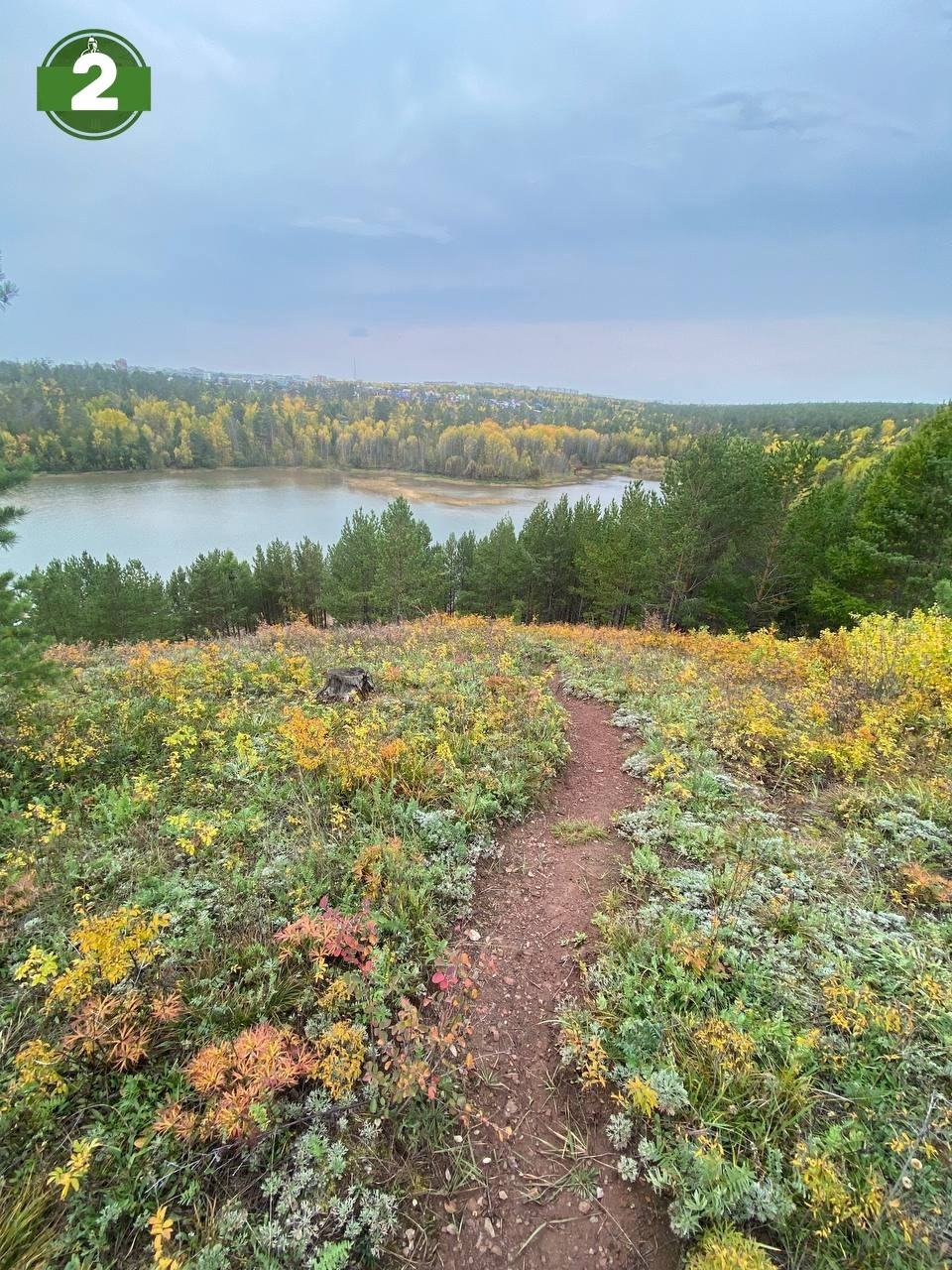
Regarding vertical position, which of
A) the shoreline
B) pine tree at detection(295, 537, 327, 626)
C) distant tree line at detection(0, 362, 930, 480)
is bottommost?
pine tree at detection(295, 537, 327, 626)

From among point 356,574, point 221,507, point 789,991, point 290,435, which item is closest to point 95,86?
point 789,991

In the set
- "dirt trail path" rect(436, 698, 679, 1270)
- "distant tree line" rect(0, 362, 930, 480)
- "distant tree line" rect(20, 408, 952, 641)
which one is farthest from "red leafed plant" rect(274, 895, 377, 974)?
"distant tree line" rect(0, 362, 930, 480)

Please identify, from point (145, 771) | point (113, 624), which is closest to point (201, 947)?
point (145, 771)

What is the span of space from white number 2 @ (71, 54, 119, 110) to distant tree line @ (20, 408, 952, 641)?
770 cm

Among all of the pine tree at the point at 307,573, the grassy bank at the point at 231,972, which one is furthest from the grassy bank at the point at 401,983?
the pine tree at the point at 307,573

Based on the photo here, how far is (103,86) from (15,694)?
9261mm

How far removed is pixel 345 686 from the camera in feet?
26.2

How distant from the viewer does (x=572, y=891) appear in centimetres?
471

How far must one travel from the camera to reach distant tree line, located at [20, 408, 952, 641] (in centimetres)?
1673

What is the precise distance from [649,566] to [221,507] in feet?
191

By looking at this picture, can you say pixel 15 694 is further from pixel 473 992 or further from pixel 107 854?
pixel 473 992

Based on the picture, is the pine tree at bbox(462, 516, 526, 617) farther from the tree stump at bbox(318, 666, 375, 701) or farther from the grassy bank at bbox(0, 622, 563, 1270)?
the grassy bank at bbox(0, 622, 563, 1270)

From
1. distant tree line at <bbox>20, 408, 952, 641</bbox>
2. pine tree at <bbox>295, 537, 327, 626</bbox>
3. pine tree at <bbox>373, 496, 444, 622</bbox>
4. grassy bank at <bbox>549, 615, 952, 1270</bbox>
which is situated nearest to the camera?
grassy bank at <bbox>549, 615, 952, 1270</bbox>

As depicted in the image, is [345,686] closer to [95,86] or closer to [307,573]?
[95,86]
